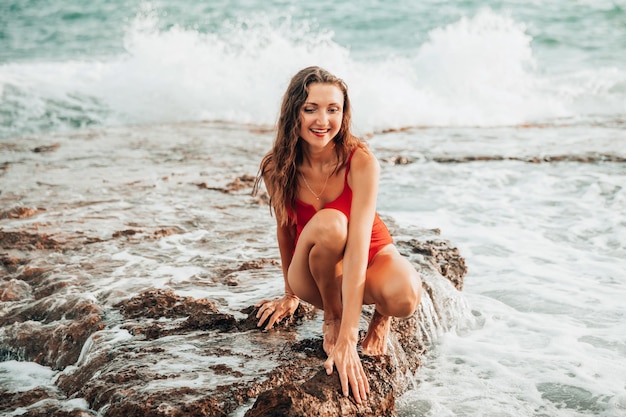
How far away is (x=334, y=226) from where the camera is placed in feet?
9.94

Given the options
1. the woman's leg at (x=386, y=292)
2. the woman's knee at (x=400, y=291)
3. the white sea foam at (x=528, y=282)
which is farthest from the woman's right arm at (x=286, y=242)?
the white sea foam at (x=528, y=282)

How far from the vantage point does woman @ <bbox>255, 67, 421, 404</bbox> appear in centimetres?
300

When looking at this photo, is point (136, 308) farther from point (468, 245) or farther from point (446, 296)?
point (468, 245)

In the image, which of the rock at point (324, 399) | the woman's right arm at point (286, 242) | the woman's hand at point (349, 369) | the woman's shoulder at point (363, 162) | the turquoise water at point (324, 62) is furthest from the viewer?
the turquoise water at point (324, 62)

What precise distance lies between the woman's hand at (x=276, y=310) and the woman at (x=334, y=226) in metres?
0.01

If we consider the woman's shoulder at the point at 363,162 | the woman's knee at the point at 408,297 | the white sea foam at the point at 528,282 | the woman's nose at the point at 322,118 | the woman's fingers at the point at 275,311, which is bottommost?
the white sea foam at the point at 528,282

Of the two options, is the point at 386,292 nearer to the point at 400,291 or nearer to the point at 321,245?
the point at 400,291

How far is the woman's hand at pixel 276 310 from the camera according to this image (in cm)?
359

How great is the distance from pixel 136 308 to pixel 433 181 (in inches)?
181

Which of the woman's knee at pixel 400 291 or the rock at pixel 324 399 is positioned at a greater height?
the woman's knee at pixel 400 291

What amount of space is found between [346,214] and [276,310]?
71 centimetres

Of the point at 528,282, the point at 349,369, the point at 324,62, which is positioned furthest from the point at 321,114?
the point at 324,62

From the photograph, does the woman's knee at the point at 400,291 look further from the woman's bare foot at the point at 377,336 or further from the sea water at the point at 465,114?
the sea water at the point at 465,114

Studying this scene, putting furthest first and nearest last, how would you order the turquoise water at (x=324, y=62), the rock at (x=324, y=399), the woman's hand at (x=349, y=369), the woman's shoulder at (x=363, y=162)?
1. the turquoise water at (x=324, y=62)
2. the woman's shoulder at (x=363, y=162)
3. the woman's hand at (x=349, y=369)
4. the rock at (x=324, y=399)
